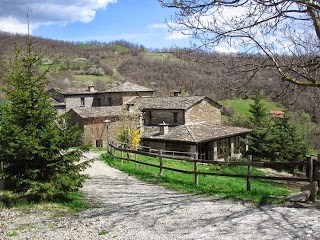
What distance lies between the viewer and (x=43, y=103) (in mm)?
11359

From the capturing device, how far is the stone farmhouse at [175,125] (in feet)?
112

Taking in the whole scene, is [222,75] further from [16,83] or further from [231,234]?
[16,83]

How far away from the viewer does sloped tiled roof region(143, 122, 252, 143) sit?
33.0 m

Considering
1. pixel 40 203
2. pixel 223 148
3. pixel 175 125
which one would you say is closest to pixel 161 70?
pixel 175 125

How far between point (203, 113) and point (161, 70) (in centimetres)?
6352

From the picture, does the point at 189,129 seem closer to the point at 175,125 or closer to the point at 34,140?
the point at 175,125

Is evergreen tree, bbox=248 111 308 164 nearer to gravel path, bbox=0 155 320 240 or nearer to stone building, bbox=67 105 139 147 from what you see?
stone building, bbox=67 105 139 147

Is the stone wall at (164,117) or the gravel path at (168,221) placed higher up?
the stone wall at (164,117)

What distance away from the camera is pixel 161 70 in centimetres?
10181

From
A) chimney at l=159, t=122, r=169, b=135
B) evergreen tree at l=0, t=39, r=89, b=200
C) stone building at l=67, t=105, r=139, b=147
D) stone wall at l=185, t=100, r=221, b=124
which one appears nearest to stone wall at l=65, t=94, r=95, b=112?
stone building at l=67, t=105, r=139, b=147

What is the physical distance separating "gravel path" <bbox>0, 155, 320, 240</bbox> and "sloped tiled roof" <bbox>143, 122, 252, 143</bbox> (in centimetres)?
2148

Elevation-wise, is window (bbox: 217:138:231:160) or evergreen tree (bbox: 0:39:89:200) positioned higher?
evergreen tree (bbox: 0:39:89:200)

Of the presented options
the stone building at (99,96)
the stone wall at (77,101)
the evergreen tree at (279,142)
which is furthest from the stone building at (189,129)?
the stone wall at (77,101)

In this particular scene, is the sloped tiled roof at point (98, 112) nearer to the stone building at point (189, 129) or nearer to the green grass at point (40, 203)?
the stone building at point (189, 129)
